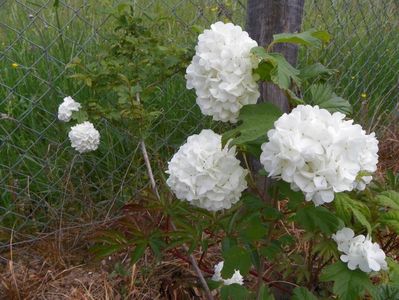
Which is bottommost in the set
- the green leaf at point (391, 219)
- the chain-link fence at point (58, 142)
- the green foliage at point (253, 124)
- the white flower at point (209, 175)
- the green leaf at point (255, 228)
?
the chain-link fence at point (58, 142)

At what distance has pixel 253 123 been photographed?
1.11m

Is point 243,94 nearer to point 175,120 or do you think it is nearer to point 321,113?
point 321,113

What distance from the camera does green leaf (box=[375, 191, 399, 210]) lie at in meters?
1.36

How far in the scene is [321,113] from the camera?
1056 millimetres

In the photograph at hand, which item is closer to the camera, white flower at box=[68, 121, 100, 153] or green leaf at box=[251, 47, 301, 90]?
green leaf at box=[251, 47, 301, 90]

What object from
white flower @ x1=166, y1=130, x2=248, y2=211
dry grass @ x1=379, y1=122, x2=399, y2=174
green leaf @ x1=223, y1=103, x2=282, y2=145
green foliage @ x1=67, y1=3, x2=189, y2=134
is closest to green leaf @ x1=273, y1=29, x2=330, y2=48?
green leaf @ x1=223, y1=103, x2=282, y2=145

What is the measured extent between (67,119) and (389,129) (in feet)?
6.51

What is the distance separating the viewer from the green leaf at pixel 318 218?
1.20 meters

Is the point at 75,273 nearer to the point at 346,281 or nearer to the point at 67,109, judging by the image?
the point at 67,109

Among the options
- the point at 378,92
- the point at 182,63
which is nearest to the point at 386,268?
the point at 182,63

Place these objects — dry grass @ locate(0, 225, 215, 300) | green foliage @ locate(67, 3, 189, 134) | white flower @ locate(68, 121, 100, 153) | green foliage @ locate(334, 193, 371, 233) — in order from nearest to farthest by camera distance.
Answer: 1. green foliage @ locate(334, 193, 371, 233)
2. green foliage @ locate(67, 3, 189, 134)
3. white flower @ locate(68, 121, 100, 153)
4. dry grass @ locate(0, 225, 215, 300)

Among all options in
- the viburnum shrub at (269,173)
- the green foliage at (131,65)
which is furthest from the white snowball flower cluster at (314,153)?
the green foliage at (131,65)

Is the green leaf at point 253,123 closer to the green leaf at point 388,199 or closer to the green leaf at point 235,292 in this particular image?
the green leaf at point 388,199

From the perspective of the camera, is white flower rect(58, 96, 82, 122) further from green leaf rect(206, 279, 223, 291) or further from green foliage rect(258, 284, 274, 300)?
green foliage rect(258, 284, 274, 300)
